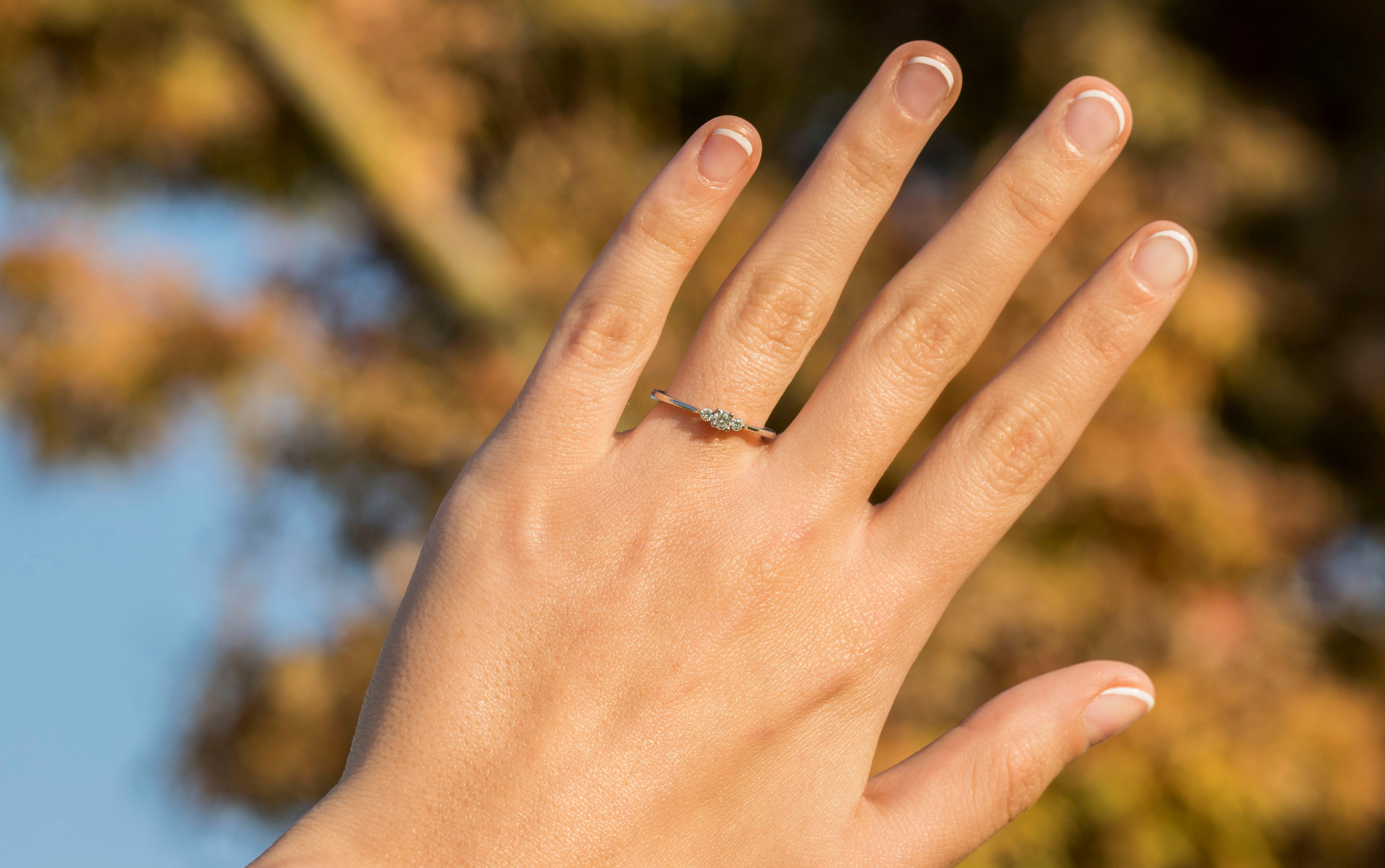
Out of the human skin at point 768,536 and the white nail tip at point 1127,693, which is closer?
the human skin at point 768,536

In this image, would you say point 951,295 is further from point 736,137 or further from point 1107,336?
point 736,137

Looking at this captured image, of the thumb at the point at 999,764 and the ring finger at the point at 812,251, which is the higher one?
the ring finger at the point at 812,251

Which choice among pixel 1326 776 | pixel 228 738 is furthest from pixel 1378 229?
pixel 228 738

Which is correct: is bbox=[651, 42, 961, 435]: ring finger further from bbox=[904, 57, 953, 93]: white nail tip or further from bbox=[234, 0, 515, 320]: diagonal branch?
bbox=[234, 0, 515, 320]: diagonal branch

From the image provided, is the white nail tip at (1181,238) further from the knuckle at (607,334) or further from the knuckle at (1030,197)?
the knuckle at (607,334)

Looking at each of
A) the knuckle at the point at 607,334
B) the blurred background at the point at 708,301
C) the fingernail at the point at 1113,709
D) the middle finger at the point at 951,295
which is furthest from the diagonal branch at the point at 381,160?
the fingernail at the point at 1113,709

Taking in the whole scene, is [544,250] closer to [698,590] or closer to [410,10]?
[410,10]
